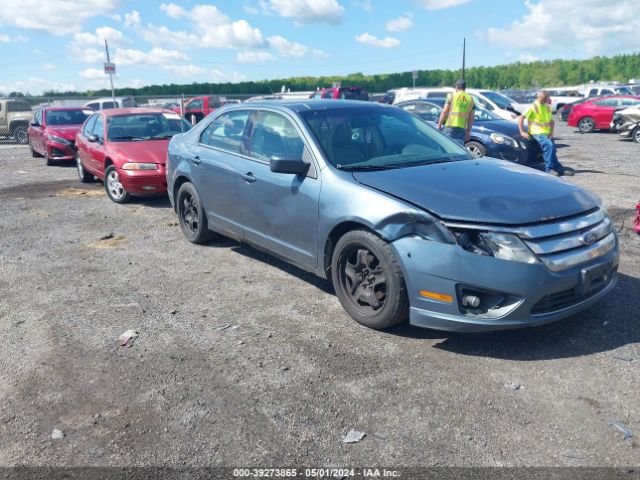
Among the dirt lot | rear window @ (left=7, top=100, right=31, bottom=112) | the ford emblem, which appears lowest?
the dirt lot

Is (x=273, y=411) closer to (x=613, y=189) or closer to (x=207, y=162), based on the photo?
(x=207, y=162)

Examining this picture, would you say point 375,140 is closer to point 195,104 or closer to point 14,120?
point 14,120

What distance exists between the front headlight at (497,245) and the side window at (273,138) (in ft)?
5.80

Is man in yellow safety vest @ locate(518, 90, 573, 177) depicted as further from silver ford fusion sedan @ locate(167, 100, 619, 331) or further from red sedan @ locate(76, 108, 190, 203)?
red sedan @ locate(76, 108, 190, 203)

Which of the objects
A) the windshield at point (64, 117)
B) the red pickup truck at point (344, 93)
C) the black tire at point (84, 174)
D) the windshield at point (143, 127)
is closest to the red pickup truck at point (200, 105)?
the red pickup truck at point (344, 93)

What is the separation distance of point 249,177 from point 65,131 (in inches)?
425

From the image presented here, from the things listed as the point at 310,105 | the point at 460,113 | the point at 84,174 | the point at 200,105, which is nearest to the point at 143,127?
the point at 84,174

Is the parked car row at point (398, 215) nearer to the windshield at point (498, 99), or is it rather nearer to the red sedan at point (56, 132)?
the red sedan at point (56, 132)

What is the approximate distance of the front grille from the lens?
3609 millimetres

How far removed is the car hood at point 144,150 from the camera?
896 centimetres

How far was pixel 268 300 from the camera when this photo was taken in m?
4.98

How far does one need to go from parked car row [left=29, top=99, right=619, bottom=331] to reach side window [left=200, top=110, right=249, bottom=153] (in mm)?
19

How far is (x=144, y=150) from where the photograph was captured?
923 centimetres

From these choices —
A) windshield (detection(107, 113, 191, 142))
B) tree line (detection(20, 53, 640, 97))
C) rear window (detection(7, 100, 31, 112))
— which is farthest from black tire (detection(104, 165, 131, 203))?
tree line (detection(20, 53, 640, 97))
